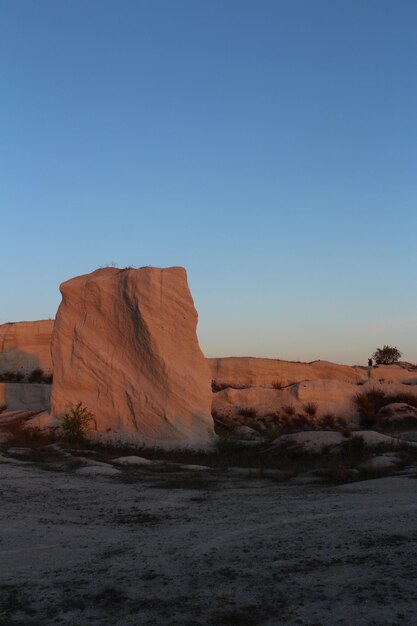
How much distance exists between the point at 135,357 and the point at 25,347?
1994 cm

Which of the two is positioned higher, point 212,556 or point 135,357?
point 135,357

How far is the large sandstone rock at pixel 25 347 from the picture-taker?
32.9 meters

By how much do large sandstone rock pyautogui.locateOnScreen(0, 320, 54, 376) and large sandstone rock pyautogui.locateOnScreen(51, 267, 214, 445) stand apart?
52.4ft

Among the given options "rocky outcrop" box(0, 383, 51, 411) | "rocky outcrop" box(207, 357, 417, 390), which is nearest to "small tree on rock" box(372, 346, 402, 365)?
"rocky outcrop" box(207, 357, 417, 390)

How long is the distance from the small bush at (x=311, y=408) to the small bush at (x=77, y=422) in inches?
416

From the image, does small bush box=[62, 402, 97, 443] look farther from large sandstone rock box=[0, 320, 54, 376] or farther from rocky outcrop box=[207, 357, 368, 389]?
rocky outcrop box=[207, 357, 368, 389]

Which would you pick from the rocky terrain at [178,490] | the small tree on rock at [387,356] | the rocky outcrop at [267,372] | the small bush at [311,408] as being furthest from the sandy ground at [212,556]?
the small tree on rock at [387,356]

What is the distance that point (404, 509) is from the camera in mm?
6539

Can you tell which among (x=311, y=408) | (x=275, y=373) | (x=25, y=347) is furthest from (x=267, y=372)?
(x=25, y=347)

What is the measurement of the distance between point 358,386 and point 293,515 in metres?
20.6

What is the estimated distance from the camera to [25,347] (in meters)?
34.3

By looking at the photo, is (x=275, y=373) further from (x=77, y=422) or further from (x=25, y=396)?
(x=77, y=422)

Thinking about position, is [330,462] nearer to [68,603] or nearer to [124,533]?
[124,533]

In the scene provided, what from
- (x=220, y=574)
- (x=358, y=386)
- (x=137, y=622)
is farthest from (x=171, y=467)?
(x=358, y=386)
